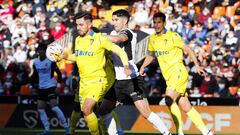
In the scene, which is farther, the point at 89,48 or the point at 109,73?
the point at 109,73

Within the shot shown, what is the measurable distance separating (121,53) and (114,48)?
19cm

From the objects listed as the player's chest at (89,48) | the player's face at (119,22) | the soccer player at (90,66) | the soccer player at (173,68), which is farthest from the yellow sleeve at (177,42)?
the player's chest at (89,48)

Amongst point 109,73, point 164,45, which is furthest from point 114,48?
point 164,45

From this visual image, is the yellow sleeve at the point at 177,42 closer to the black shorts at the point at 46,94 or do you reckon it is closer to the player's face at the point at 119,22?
the player's face at the point at 119,22

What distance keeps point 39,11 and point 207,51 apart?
7.12 m

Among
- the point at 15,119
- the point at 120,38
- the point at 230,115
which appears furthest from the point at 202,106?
the point at 120,38

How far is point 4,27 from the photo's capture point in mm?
Result: 27156

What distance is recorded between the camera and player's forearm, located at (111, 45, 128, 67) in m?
12.9

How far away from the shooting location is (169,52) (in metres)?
14.6

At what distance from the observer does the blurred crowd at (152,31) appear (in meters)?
21.8

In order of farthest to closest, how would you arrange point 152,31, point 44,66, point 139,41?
point 152,31, point 139,41, point 44,66

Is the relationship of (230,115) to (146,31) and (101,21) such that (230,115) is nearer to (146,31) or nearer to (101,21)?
(146,31)

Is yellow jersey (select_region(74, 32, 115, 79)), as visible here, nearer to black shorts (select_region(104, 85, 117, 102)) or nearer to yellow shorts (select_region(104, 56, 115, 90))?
yellow shorts (select_region(104, 56, 115, 90))

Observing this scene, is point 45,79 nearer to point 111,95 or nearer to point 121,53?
point 111,95
